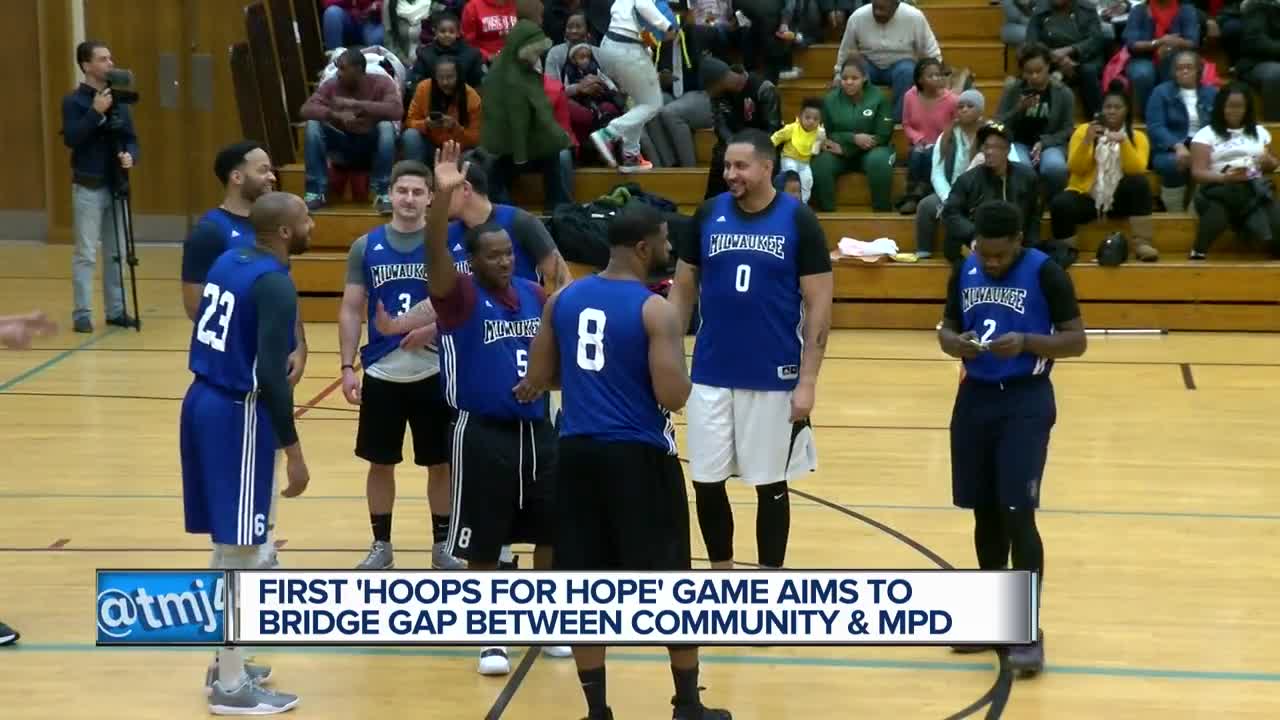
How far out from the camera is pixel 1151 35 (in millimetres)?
16109

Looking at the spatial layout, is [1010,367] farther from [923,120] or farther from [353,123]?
[353,123]

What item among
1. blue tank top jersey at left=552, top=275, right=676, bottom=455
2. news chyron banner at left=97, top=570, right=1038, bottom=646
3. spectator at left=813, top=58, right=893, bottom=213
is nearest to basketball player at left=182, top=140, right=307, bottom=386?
news chyron banner at left=97, top=570, right=1038, bottom=646

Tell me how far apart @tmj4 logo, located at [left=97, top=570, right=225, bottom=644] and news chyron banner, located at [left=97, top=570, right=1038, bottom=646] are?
0.01 metres

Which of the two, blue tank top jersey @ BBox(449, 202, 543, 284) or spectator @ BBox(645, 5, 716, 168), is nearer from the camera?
blue tank top jersey @ BBox(449, 202, 543, 284)

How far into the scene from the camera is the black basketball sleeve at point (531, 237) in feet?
23.9

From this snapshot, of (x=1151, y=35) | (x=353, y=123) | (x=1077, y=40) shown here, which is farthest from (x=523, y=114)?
(x=1151, y=35)

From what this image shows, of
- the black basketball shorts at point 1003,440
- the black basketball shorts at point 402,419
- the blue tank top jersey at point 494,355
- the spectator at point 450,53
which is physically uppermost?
the spectator at point 450,53

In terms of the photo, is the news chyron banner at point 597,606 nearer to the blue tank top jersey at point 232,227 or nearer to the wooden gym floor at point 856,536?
the wooden gym floor at point 856,536

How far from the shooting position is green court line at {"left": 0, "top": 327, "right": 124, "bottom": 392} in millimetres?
12578

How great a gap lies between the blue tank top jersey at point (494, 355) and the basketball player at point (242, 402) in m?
0.72

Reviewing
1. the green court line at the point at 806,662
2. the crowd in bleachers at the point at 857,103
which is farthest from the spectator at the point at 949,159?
the green court line at the point at 806,662

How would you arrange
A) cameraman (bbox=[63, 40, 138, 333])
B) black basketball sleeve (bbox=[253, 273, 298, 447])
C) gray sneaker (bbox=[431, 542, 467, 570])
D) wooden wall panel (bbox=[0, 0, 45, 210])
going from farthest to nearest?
wooden wall panel (bbox=[0, 0, 45, 210]) → cameraman (bbox=[63, 40, 138, 333]) → gray sneaker (bbox=[431, 542, 467, 570]) → black basketball sleeve (bbox=[253, 273, 298, 447])

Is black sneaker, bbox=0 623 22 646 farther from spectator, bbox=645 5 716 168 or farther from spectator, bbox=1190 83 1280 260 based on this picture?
spectator, bbox=1190 83 1280 260

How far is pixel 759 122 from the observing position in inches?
615
